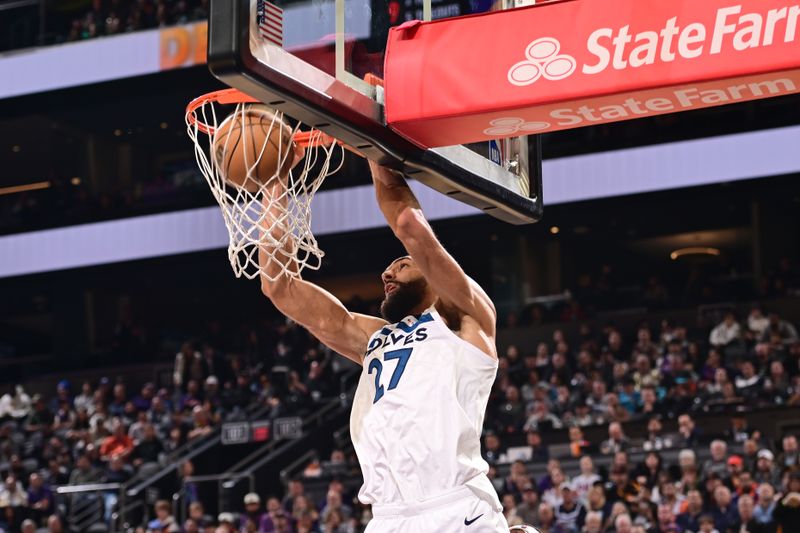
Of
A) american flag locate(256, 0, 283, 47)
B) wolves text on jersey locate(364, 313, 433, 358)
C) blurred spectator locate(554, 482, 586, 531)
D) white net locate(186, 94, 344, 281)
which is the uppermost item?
american flag locate(256, 0, 283, 47)

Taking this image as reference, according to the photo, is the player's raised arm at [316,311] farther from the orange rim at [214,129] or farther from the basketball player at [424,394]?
the orange rim at [214,129]

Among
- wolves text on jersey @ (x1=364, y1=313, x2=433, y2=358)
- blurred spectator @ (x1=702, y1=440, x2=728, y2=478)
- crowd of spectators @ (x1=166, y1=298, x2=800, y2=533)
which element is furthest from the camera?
blurred spectator @ (x1=702, y1=440, x2=728, y2=478)

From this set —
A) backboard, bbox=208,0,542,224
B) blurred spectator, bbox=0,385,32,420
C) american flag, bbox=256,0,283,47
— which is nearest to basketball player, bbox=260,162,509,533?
backboard, bbox=208,0,542,224

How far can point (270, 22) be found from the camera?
384 cm

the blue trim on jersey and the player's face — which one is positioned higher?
the player's face

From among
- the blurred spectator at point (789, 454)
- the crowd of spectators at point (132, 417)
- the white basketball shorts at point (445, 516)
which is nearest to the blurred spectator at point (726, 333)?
the blurred spectator at point (789, 454)

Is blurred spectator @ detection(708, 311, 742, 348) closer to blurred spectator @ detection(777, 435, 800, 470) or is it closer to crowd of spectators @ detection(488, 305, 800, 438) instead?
crowd of spectators @ detection(488, 305, 800, 438)

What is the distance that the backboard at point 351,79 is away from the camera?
368 centimetres

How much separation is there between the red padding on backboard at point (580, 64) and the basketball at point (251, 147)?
1.64 ft

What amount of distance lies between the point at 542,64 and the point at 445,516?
162 centimetres

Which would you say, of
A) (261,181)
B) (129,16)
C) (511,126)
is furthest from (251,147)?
(129,16)

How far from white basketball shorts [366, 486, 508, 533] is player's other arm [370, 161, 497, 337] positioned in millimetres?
628

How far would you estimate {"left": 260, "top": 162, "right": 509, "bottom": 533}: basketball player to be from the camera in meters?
4.21

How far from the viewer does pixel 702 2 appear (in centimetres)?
390
